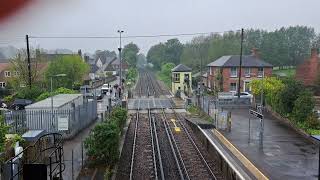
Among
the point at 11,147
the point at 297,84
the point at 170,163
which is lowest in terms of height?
the point at 170,163

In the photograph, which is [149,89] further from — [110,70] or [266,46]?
[110,70]

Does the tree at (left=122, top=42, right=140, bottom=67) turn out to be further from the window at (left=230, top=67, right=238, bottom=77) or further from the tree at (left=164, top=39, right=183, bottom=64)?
the window at (left=230, top=67, right=238, bottom=77)

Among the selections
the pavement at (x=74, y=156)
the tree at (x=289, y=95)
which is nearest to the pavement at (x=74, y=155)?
the pavement at (x=74, y=156)

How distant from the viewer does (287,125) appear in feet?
86.6

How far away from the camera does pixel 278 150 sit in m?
18.7

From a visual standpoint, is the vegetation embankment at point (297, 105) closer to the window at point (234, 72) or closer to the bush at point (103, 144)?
the bush at point (103, 144)

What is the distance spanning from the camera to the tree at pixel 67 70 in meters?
46.7

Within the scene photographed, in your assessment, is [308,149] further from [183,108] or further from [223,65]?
[223,65]

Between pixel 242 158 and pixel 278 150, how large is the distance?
10.2ft

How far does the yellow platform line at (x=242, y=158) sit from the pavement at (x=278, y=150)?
0.77ft

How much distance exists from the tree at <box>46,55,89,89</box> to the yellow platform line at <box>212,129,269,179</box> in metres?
28.0

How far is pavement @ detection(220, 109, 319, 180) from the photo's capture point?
14.8 m

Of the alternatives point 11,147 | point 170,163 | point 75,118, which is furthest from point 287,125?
point 11,147

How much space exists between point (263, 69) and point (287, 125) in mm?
23909
